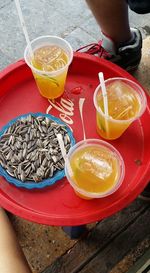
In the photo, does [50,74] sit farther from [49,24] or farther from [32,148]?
[49,24]

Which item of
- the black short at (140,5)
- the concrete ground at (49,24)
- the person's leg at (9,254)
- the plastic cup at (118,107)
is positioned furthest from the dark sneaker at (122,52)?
the person's leg at (9,254)

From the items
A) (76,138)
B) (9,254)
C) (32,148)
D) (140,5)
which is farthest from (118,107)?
(9,254)

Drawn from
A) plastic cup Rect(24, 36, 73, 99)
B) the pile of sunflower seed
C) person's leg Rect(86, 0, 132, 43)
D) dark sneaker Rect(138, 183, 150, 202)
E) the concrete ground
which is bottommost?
dark sneaker Rect(138, 183, 150, 202)

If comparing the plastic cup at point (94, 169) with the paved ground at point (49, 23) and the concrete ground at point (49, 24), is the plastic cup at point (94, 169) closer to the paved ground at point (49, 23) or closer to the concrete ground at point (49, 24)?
the concrete ground at point (49, 24)

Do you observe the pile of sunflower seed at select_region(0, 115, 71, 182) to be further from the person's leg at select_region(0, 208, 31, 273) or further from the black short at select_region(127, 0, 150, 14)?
the black short at select_region(127, 0, 150, 14)

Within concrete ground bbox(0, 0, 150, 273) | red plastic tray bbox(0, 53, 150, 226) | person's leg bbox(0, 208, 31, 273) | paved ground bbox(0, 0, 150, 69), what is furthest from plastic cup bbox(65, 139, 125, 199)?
paved ground bbox(0, 0, 150, 69)

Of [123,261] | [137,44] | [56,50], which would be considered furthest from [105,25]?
[123,261]
